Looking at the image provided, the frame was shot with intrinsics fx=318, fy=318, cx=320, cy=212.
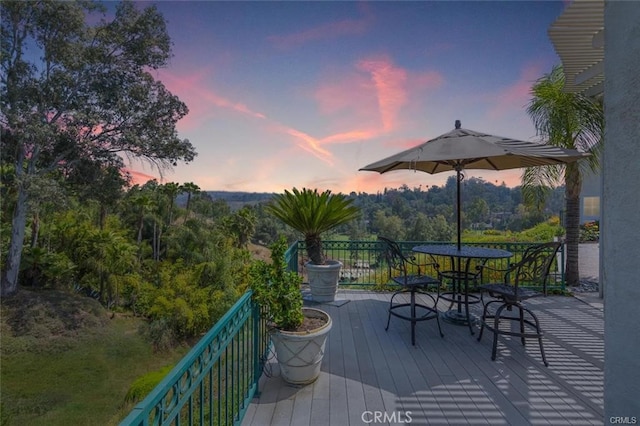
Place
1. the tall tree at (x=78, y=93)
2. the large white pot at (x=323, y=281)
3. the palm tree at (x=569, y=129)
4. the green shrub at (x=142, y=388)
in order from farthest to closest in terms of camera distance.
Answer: the tall tree at (x=78, y=93) → the green shrub at (x=142, y=388) → the palm tree at (x=569, y=129) → the large white pot at (x=323, y=281)

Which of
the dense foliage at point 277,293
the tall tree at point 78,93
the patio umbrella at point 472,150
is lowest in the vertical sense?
the dense foliage at point 277,293

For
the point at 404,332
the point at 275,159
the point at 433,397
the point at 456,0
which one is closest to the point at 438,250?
the point at 404,332

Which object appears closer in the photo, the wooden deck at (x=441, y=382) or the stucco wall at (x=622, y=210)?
the stucco wall at (x=622, y=210)

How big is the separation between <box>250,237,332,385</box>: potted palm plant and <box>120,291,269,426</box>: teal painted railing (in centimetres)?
15

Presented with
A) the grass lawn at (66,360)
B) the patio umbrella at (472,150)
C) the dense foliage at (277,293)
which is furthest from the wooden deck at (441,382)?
the grass lawn at (66,360)

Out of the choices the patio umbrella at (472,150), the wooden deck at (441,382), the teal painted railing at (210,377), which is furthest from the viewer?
the patio umbrella at (472,150)

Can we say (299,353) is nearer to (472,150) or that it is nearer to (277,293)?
(277,293)

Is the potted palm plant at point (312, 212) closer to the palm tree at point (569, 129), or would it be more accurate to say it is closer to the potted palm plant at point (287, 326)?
the potted palm plant at point (287, 326)

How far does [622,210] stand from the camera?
1320 mm

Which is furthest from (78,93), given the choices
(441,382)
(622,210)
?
(622,210)

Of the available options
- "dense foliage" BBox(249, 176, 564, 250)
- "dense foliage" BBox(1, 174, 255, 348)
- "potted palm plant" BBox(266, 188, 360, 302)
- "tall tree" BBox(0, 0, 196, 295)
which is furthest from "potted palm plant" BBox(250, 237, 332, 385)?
"dense foliage" BBox(249, 176, 564, 250)

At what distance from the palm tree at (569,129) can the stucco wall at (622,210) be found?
6.11 meters

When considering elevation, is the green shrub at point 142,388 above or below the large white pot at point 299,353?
below

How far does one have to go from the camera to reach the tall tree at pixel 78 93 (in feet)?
57.8
